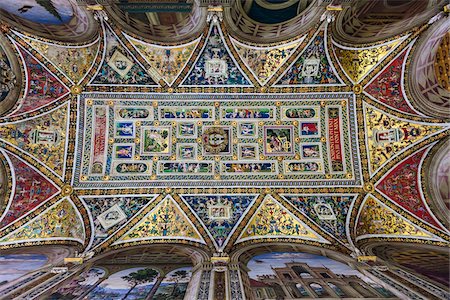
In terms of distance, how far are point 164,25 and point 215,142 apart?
413 centimetres

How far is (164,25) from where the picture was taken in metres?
9.38

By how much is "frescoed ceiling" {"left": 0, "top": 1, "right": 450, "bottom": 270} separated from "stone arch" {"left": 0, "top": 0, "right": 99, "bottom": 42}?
0.20 metres

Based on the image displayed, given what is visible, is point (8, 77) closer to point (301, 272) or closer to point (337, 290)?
point (301, 272)

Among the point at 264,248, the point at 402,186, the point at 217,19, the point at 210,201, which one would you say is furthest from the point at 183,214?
the point at 402,186

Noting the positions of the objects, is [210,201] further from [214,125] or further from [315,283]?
[315,283]

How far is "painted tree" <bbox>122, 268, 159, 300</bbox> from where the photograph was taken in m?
7.59

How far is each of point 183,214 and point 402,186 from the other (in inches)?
284

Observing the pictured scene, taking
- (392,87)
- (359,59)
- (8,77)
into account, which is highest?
(359,59)

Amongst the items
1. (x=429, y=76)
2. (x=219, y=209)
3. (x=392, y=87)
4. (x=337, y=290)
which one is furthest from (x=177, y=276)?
(x=429, y=76)

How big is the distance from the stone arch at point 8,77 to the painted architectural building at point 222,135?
44 mm

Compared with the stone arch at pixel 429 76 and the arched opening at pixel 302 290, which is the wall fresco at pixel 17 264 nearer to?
the arched opening at pixel 302 290

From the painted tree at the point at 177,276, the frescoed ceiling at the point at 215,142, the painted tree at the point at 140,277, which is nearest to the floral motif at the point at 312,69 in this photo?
the frescoed ceiling at the point at 215,142

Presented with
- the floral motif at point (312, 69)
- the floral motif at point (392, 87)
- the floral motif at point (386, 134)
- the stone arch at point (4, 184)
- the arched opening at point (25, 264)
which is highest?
the floral motif at point (312, 69)

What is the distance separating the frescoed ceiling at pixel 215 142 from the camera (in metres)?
9.36
